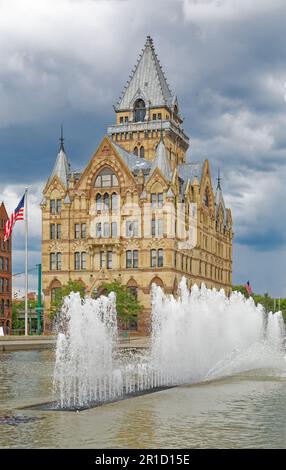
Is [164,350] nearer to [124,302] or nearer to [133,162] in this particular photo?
[124,302]

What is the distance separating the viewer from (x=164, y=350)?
3197 centimetres

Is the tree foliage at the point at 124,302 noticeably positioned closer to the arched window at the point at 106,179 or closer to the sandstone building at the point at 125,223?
the sandstone building at the point at 125,223

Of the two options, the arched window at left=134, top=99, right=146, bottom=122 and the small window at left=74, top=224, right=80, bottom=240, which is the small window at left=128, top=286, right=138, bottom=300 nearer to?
the small window at left=74, top=224, right=80, bottom=240

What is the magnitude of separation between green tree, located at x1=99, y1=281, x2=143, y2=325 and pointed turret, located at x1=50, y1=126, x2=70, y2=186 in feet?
50.9

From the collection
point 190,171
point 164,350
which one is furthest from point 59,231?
point 164,350

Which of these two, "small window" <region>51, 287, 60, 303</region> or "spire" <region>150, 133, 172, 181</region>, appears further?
"small window" <region>51, 287, 60, 303</region>

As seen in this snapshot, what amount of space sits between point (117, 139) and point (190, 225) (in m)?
18.7

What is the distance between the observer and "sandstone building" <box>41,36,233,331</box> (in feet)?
287

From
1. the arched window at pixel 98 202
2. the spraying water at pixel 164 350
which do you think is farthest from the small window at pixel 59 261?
the spraying water at pixel 164 350

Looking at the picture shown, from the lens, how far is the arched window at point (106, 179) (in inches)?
3539

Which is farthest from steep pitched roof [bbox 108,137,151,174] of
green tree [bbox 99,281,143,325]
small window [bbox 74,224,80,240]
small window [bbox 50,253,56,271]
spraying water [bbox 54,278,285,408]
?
spraying water [bbox 54,278,285,408]

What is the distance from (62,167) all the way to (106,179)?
291 inches
